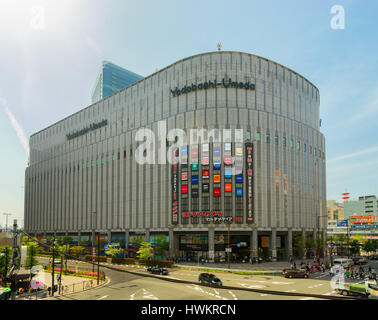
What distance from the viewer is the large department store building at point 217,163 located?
74.6 metres

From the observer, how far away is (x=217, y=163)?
244 feet

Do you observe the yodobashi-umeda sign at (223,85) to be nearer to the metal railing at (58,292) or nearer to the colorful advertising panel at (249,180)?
the colorful advertising panel at (249,180)

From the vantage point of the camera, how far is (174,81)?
86.2 m

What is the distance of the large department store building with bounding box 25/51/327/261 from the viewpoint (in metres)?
74.6

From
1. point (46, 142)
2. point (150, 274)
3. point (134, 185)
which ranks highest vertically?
point (46, 142)

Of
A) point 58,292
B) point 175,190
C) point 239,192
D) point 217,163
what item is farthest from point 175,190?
point 58,292

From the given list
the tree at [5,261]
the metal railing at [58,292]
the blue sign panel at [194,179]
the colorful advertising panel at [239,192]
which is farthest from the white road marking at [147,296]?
the colorful advertising panel at [239,192]

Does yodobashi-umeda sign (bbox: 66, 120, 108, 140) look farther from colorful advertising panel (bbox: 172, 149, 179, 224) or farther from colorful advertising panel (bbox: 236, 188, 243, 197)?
A: colorful advertising panel (bbox: 236, 188, 243, 197)

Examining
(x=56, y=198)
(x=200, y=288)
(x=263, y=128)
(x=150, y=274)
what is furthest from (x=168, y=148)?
(x=56, y=198)

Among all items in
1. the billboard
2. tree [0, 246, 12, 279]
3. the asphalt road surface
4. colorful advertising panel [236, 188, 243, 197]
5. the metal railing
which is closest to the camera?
the asphalt road surface

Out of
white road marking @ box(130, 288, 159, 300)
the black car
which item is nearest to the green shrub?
the black car

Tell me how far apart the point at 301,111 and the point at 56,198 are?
95.9 meters

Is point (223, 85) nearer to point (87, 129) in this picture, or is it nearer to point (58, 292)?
point (87, 129)
